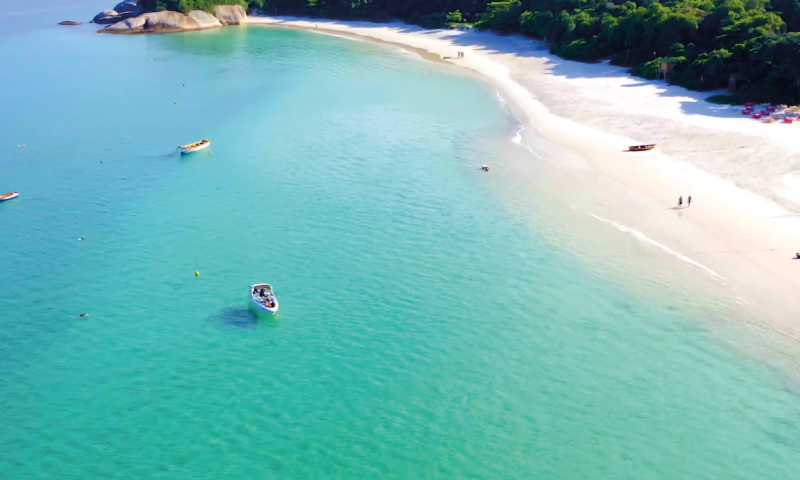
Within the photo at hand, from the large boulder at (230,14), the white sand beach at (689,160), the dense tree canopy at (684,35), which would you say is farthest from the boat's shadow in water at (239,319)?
the large boulder at (230,14)

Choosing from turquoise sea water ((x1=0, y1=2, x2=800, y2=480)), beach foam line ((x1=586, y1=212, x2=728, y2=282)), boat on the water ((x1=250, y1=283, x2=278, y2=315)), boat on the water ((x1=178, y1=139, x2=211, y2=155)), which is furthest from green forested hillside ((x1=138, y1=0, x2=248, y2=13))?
boat on the water ((x1=250, y1=283, x2=278, y2=315))

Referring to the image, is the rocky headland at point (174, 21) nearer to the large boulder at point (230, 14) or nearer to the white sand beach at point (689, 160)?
the large boulder at point (230, 14)

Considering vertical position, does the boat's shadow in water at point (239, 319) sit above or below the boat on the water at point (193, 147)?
below

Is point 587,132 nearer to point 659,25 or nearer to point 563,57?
point 659,25

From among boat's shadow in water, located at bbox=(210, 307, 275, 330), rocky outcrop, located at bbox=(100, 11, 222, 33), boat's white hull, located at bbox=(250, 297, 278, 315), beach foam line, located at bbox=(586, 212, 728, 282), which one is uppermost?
rocky outcrop, located at bbox=(100, 11, 222, 33)

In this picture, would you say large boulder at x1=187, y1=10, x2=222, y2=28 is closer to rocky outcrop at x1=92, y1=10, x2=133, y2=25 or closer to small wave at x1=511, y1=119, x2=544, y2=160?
rocky outcrop at x1=92, y1=10, x2=133, y2=25

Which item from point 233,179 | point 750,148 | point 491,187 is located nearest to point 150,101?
point 233,179
